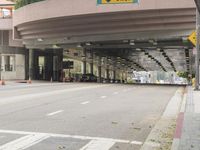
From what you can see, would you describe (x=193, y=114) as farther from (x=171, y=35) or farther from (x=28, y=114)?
(x=171, y=35)

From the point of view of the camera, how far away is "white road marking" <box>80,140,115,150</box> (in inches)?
343

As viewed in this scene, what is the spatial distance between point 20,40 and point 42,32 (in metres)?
6.69

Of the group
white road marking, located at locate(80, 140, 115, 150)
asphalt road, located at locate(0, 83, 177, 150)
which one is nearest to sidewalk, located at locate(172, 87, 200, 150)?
asphalt road, located at locate(0, 83, 177, 150)

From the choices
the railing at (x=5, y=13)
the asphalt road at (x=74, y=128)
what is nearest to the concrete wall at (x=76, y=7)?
the railing at (x=5, y=13)

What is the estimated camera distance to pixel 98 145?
9047mm

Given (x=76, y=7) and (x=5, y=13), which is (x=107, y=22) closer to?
(x=76, y=7)

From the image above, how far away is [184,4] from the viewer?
40.0m

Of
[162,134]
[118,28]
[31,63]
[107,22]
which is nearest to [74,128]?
[162,134]

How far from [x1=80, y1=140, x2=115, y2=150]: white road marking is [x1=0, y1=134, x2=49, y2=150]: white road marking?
1.13 metres

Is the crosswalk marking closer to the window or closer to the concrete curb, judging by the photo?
the concrete curb

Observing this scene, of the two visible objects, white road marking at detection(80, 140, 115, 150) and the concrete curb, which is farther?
the concrete curb

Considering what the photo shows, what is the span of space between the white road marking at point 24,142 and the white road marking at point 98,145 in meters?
1.13

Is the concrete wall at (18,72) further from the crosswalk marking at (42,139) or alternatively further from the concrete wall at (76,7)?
the crosswalk marking at (42,139)

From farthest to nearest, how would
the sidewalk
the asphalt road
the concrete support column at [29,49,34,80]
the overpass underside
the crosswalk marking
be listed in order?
the concrete support column at [29,49,34,80] < the overpass underside < the asphalt road < the crosswalk marking < the sidewalk
